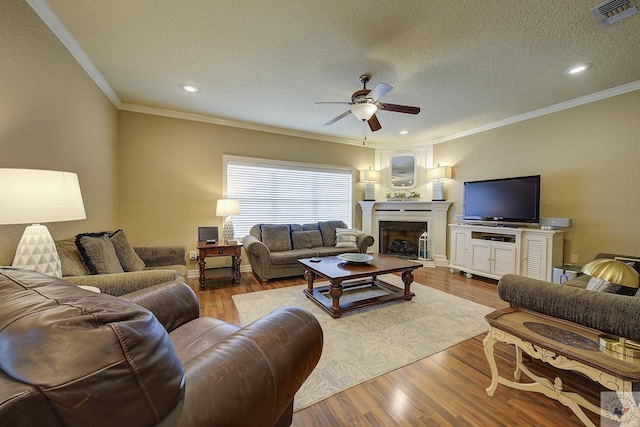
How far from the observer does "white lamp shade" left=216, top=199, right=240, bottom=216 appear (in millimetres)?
3879

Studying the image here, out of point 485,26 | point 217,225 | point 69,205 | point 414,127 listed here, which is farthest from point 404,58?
point 217,225

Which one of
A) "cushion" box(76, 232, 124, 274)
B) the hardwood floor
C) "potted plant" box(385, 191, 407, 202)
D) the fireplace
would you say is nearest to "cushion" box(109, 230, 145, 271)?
"cushion" box(76, 232, 124, 274)

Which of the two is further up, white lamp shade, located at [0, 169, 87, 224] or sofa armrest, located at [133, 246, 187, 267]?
white lamp shade, located at [0, 169, 87, 224]

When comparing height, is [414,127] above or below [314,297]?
above

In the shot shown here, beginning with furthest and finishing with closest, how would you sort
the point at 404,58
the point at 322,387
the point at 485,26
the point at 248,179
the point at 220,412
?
the point at 248,179 < the point at 404,58 < the point at 485,26 < the point at 322,387 < the point at 220,412

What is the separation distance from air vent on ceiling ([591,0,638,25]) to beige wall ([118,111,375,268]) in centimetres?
410

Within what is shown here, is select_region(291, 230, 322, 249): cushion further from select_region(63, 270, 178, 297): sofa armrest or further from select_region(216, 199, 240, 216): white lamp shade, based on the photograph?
select_region(63, 270, 178, 297): sofa armrest

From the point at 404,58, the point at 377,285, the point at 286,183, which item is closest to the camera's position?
the point at 404,58

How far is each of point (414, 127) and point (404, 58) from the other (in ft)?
7.21

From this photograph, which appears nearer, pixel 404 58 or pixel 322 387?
pixel 322 387

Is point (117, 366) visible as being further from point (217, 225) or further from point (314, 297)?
point (217, 225)

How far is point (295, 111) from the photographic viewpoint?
12.5 feet

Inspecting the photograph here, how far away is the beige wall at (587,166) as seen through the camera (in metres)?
2.98

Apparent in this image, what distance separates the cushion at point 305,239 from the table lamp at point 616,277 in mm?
3593
